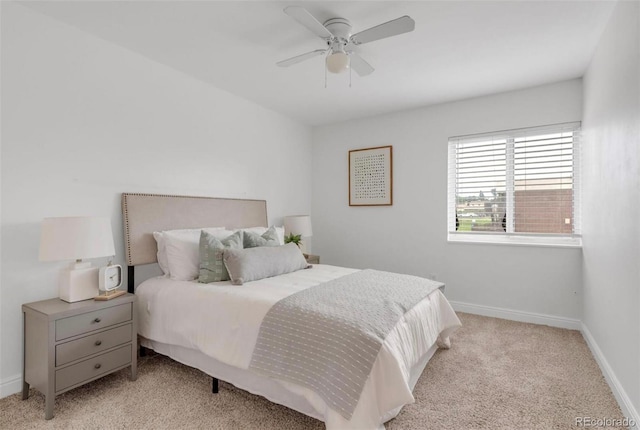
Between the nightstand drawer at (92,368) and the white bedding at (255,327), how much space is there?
0.24 meters

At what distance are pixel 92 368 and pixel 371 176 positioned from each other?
359cm

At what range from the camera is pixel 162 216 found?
2.93 m

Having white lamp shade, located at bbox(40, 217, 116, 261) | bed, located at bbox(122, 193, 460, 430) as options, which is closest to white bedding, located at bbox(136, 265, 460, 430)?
bed, located at bbox(122, 193, 460, 430)

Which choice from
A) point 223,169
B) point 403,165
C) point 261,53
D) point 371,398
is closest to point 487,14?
point 261,53

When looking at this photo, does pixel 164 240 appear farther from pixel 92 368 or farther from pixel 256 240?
pixel 92 368

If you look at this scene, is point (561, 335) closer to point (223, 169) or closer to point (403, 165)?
point (403, 165)

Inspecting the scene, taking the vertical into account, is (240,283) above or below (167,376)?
above

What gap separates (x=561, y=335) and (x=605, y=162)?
171 cm

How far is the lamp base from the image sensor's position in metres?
2.14

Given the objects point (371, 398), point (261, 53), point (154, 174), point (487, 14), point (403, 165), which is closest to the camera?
point (371, 398)

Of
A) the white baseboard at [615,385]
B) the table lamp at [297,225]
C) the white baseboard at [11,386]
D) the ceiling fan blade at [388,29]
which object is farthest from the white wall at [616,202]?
the white baseboard at [11,386]

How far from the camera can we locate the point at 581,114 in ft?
10.7

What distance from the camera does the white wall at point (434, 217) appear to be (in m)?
3.41

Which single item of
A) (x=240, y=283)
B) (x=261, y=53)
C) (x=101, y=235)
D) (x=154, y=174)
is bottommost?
(x=240, y=283)
